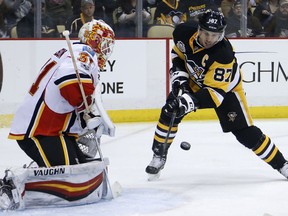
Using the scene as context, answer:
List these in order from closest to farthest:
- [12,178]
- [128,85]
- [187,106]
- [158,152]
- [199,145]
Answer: [12,178] → [187,106] → [158,152] → [199,145] → [128,85]

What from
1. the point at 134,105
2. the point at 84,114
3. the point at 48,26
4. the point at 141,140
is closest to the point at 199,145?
the point at 141,140

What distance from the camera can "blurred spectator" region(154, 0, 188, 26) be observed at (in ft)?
24.8

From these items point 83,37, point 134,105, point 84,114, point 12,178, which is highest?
point 83,37

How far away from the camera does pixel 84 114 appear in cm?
370

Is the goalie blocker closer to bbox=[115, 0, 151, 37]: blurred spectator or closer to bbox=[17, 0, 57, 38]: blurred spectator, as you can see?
bbox=[17, 0, 57, 38]: blurred spectator

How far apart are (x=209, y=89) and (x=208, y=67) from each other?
12 cm

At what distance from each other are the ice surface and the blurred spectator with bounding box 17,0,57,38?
95cm

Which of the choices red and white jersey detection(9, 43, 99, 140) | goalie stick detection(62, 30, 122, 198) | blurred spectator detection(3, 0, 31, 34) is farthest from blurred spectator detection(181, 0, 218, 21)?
red and white jersey detection(9, 43, 99, 140)

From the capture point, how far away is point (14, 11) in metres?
7.05

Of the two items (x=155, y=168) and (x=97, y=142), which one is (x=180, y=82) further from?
(x=97, y=142)

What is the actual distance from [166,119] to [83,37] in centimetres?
93

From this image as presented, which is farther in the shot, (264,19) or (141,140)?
(264,19)

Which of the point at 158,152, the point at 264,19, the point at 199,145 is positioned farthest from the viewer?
the point at 264,19

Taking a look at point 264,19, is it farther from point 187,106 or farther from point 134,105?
point 187,106
